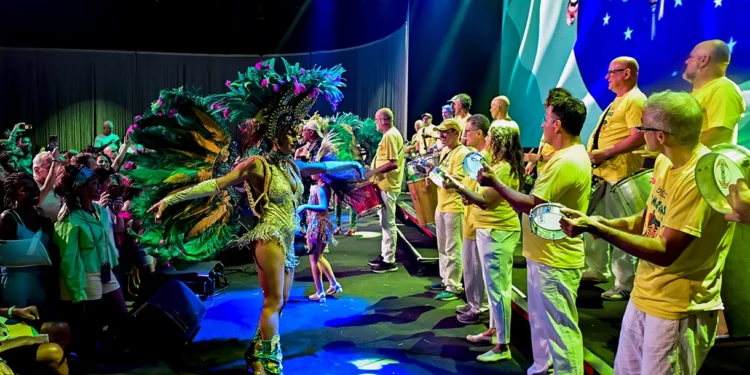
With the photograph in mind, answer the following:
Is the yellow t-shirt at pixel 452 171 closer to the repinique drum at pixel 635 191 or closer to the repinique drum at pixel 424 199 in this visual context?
the repinique drum at pixel 424 199

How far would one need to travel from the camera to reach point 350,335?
4.82m

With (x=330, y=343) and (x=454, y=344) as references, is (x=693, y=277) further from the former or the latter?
(x=330, y=343)

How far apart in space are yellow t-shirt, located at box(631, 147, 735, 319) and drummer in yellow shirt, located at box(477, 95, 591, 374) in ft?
2.42

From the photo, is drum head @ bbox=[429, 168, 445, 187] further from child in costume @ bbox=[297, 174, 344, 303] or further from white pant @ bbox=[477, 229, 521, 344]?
child in costume @ bbox=[297, 174, 344, 303]

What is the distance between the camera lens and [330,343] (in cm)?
464

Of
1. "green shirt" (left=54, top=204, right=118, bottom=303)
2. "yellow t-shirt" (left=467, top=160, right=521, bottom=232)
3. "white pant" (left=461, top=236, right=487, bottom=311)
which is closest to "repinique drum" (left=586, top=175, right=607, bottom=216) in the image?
"yellow t-shirt" (left=467, top=160, right=521, bottom=232)

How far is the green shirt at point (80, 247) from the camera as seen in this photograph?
388cm

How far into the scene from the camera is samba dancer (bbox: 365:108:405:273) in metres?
7.12

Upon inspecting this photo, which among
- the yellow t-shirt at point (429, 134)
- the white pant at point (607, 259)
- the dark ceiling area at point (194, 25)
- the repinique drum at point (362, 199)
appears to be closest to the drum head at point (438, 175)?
the repinique drum at point (362, 199)

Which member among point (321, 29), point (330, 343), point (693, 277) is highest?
point (321, 29)

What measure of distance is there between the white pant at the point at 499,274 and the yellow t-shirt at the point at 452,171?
3.04ft

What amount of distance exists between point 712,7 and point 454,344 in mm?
3653

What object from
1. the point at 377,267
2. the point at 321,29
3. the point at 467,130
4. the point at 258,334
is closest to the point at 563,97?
the point at 467,130

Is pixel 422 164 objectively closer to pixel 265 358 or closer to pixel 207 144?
pixel 207 144
